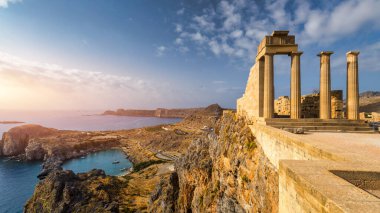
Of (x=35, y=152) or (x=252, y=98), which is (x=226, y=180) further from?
(x=35, y=152)

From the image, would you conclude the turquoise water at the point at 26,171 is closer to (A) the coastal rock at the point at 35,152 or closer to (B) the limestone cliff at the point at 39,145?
(A) the coastal rock at the point at 35,152

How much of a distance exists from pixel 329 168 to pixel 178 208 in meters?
27.1

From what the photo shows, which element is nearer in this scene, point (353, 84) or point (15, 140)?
point (353, 84)

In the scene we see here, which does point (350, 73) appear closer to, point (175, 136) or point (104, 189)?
point (104, 189)

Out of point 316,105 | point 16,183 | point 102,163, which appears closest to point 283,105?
point 316,105

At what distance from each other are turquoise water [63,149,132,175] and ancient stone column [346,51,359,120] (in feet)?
246

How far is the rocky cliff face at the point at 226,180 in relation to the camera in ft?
36.2

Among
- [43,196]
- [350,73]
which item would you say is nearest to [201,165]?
Result: [350,73]

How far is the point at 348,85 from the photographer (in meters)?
14.6

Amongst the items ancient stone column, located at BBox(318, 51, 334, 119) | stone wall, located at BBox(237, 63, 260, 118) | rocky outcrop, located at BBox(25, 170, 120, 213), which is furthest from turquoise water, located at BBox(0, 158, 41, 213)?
ancient stone column, located at BBox(318, 51, 334, 119)

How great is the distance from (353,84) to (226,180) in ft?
46.1

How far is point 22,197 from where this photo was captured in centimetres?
5125

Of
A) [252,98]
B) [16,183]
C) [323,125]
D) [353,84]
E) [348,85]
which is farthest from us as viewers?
[16,183]

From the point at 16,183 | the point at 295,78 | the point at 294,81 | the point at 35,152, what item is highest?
the point at 295,78
